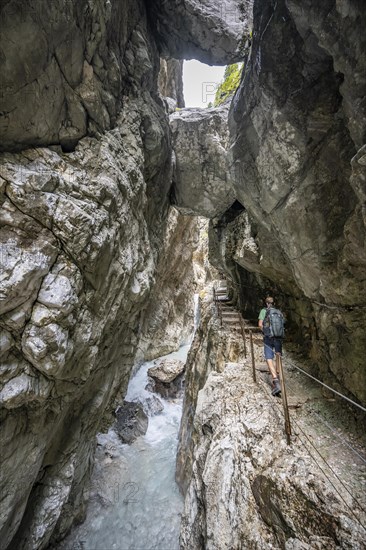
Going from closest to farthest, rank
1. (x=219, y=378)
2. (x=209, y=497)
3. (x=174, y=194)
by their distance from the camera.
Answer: (x=209, y=497) → (x=219, y=378) → (x=174, y=194)

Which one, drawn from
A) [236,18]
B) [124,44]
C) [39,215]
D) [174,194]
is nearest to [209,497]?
[39,215]

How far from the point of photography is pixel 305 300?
6.92m

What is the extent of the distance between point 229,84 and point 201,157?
18.2 ft

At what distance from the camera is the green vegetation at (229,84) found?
1362 centimetres

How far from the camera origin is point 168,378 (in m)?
16.5

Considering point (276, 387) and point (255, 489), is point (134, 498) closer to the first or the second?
point (276, 387)

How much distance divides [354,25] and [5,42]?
503cm

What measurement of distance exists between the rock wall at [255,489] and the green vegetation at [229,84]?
14947 mm

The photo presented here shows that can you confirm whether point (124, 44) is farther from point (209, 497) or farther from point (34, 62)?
point (209, 497)

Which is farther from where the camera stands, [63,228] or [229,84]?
[229,84]

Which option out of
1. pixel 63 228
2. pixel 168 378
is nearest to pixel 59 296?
pixel 63 228

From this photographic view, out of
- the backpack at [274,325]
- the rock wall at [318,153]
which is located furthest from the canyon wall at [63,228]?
the backpack at [274,325]

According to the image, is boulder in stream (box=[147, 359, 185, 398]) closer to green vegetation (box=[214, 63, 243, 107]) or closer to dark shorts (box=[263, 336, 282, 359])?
dark shorts (box=[263, 336, 282, 359])

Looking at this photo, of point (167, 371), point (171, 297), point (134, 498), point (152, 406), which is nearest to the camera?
point (134, 498)
